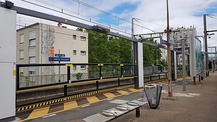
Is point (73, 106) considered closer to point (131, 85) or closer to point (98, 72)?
point (98, 72)

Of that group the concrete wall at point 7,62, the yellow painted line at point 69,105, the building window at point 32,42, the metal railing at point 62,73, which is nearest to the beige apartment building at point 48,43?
the building window at point 32,42

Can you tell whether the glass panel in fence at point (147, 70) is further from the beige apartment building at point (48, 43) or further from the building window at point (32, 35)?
the building window at point (32, 35)

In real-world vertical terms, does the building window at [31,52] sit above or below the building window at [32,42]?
below

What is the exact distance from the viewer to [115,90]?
13.1 m

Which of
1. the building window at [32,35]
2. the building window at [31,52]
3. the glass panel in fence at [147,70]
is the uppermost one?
the building window at [32,35]

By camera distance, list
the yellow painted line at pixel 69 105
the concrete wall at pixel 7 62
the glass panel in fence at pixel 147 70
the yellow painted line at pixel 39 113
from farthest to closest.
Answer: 1. the glass panel in fence at pixel 147 70
2. the yellow painted line at pixel 69 105
3. the yellow painted line at pixel 39 113
4. the concrete wall at pixel 7 62

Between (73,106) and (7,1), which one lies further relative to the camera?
(73,106)

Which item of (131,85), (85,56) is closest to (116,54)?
(85,56)

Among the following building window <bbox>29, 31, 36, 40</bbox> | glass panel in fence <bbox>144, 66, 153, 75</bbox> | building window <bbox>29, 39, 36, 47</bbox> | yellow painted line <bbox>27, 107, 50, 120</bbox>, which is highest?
building window <bbox>29, 31, 36, 40</bbox>

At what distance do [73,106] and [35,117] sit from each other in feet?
6.33

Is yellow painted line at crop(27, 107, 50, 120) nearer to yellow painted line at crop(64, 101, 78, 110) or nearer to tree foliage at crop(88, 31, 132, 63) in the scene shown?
yellow painted line at crop(64, 101, 78, 110)

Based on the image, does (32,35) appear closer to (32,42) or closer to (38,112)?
(32,42)

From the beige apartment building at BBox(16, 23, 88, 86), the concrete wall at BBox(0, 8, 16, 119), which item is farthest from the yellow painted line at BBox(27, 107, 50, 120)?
the beige apartment building at BBox(16, 23, 88, 86)

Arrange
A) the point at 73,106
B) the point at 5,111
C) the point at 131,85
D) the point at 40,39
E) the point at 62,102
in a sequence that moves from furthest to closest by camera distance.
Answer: the point at 40,39 → the point at 131,85 → the point at 62,102 → the point at 73,106 → the point at 5,111
